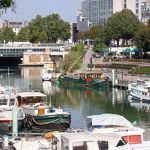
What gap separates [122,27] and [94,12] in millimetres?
53886

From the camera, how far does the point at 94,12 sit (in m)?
153

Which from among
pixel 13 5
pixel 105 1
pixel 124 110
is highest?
pixel 105 1

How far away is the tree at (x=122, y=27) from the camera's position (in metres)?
100

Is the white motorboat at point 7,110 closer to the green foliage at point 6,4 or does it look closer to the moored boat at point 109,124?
the moored boat at point 109,124

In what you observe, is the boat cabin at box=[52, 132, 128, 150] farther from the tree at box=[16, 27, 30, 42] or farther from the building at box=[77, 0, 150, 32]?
the tree at box=[16, 27, 30, 42]

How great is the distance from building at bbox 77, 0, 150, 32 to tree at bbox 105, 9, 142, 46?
95.3 feet

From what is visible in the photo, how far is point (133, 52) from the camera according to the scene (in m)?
93.1

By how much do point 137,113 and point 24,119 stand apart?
10.7 meters

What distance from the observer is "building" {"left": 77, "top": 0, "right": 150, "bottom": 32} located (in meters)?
133

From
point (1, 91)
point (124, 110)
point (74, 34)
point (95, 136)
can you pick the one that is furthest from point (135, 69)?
point (74, 34)

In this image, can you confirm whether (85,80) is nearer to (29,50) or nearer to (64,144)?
(64,144)

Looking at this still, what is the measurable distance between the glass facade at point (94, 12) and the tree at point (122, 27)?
112 ft

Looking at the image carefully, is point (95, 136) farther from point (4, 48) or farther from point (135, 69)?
point (4, 48)

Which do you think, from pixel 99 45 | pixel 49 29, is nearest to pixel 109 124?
pixel 99 45
